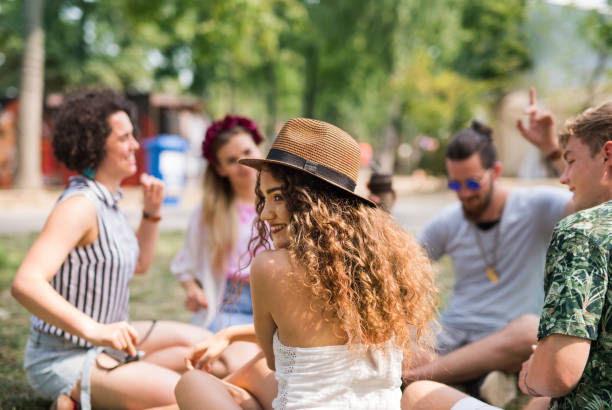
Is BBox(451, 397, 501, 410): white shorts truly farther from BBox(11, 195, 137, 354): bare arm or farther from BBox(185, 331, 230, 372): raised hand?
BBox(11, 195, 137, 354): bare arm

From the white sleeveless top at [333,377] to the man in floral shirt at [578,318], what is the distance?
499 mm

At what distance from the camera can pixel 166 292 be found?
575 centimetres

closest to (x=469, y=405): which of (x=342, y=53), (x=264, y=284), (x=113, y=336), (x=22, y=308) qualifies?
(x=264, y=284)

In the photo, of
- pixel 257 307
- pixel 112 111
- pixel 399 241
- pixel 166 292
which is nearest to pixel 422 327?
pixel 399 241

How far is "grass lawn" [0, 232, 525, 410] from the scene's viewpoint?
9.73ft

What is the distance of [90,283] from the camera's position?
7.97 ft

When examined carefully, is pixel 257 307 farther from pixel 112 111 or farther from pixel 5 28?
pixel 5 28

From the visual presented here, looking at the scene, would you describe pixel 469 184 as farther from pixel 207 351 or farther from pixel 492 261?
pixel 207 351

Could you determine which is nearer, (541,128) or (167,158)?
(541,128)

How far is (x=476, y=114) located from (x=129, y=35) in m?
15.1

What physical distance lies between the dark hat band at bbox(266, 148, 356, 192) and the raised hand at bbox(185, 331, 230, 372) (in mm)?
867

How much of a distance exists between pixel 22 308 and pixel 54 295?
3.14m

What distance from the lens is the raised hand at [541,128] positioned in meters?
3.08

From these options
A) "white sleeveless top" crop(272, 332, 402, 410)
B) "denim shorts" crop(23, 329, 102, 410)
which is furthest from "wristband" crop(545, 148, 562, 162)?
"denim shorts" crop(23, 329, 102, 410)
